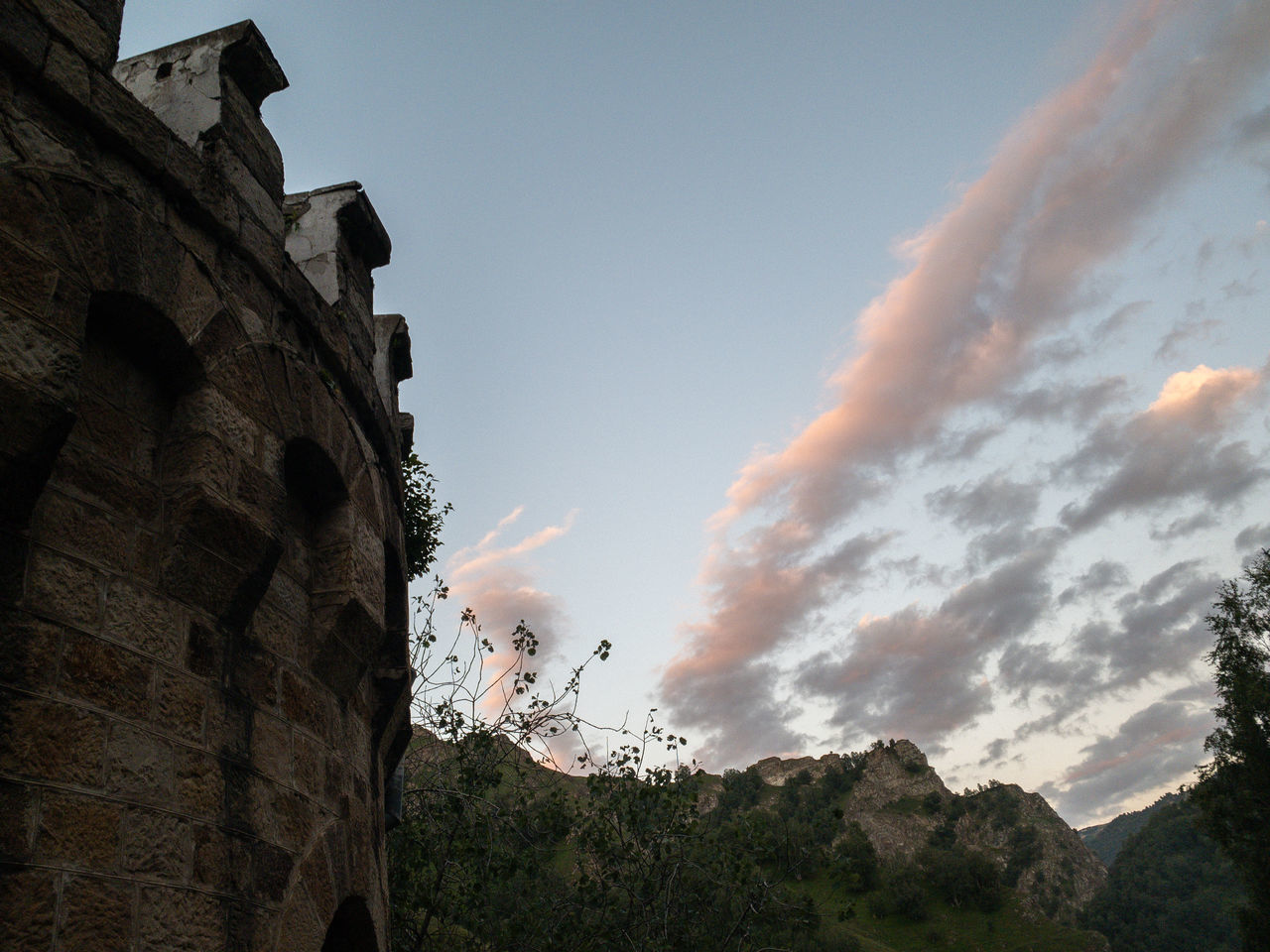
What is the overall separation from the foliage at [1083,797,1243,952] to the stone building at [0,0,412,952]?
36.9m

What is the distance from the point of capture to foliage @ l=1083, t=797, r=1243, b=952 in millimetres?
35875

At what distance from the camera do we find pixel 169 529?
2.63 m

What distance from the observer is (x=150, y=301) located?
2.60m

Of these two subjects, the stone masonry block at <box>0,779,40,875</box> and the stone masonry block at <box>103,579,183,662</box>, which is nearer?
the stone masonry block at <box>0,779,40,875</box>

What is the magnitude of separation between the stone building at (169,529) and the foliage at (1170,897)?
36933 millimetres

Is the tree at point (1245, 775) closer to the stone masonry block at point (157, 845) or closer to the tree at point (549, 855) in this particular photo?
the tree at point (549, 855)

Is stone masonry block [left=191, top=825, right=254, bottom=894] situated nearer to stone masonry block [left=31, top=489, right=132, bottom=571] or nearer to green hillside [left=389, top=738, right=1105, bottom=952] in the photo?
stone masonry block [left=31, top=489, right=132, bottom=571]

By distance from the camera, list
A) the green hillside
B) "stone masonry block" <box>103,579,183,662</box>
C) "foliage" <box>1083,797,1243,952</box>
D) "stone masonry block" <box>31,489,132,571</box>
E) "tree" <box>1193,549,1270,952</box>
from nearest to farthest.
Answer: "stone masonry block" <box>31,489,132,571</box> < "stone masonry block" <box>103,579,183,662</box> < the green hillside < "tree" <box>1193,549,1270,952</box> < "foliage" <box>1083,797,1243,952</box>

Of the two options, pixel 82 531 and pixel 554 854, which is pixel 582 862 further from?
pixel 82 531

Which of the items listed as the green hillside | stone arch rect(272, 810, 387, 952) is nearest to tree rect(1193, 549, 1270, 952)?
the green hillside

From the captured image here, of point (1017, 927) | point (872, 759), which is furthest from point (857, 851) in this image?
point (872, 759)

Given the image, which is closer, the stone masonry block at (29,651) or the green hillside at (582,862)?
the stone masonry block at (29,651)

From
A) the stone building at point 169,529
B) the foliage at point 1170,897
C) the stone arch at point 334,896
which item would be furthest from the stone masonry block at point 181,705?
the foliage at point 1170,897

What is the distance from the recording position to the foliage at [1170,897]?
118 feet
